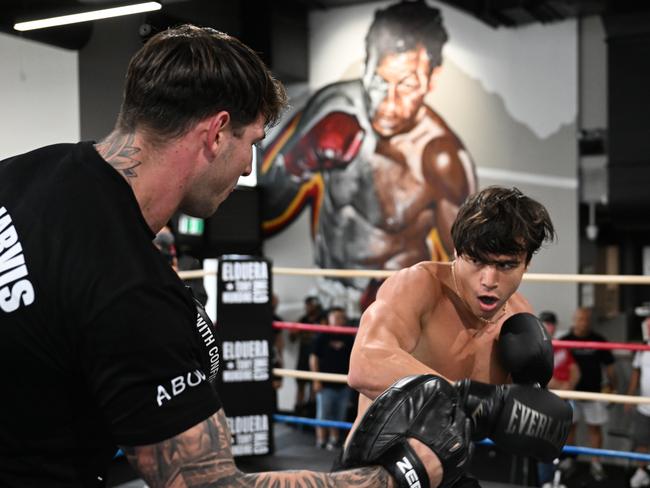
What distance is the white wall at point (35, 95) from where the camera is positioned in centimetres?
468

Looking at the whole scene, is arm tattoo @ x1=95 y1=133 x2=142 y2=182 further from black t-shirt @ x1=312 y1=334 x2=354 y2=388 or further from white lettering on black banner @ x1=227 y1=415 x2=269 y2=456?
black t-shirt @ x1=312 y1=334 x2=354 y2=388

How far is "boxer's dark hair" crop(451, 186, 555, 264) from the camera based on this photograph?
1.54m

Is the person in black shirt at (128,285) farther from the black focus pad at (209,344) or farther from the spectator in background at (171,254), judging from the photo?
the spectator in background at (171,254)

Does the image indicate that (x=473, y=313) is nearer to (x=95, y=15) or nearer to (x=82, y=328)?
(x=82, y=328)

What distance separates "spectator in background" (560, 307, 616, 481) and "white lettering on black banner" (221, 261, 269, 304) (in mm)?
2541

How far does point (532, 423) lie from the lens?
142 centimetres

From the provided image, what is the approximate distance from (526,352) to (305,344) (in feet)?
16.0

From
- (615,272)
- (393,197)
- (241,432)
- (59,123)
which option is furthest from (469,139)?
(241,432)

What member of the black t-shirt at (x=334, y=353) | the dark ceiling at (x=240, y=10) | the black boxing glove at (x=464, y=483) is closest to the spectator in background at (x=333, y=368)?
the black t-shirt at (x=334, y=353)

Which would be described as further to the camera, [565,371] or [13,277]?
[565,371]

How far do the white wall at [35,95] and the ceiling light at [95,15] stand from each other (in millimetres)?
463

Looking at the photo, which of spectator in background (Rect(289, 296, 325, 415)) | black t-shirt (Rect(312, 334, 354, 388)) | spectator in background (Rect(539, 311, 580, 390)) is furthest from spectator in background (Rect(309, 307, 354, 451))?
spectator in background (Rect(539, 311, 580, 390))

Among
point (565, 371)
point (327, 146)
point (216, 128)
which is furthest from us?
point (327, 146)

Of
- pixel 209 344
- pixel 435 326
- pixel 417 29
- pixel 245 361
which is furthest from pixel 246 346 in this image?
pixel 417 29
